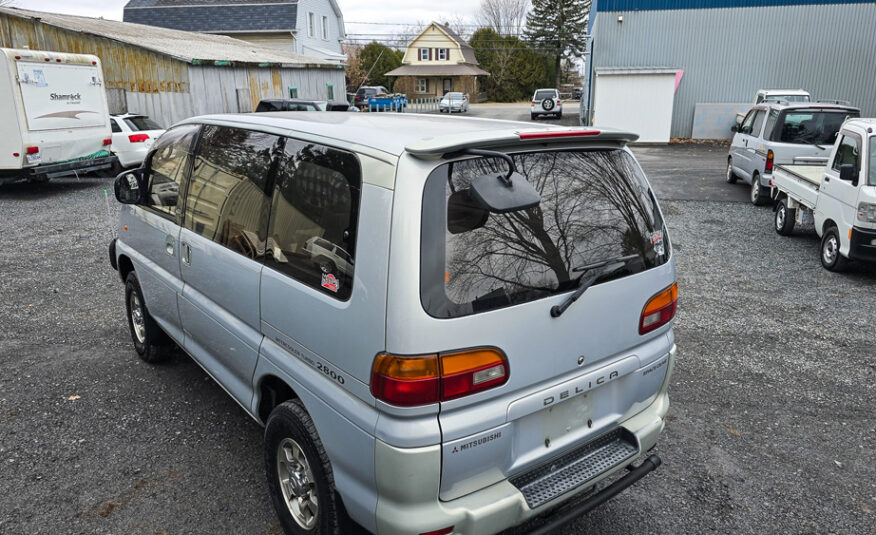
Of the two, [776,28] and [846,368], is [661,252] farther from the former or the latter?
[776,28]

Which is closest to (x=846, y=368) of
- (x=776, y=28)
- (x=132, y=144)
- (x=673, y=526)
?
(x=673, y=526)

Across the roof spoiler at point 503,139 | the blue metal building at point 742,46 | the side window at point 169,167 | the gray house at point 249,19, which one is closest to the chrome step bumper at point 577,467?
the roof spoiler at point 503,139

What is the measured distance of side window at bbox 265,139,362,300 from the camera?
2.48 m

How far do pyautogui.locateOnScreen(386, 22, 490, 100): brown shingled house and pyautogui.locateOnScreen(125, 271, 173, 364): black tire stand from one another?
191 ft

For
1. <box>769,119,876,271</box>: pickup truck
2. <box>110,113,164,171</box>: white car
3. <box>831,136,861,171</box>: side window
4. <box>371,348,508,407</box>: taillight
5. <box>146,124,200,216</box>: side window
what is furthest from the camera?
<box>110,113,164,171</box>: white car

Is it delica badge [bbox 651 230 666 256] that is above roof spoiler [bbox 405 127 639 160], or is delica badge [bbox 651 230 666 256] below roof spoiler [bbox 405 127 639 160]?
below

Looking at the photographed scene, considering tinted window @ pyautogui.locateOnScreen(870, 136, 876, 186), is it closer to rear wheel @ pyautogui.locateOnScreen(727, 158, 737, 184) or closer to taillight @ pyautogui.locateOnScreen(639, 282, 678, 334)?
taillight @ pyautogui.locateOnScreen(639, 282, 678, 334)

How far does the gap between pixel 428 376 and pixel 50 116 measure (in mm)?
13929

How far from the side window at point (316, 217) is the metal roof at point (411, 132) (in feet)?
0.34

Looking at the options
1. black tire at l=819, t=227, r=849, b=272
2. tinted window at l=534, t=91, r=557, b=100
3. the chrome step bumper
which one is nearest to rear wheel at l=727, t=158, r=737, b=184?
black tire at l=819, t=227, r=849, b=272

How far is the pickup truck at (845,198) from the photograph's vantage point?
6.98 m

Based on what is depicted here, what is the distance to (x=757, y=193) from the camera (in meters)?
11.6

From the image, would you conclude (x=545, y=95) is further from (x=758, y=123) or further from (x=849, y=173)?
(x=849, y=173)

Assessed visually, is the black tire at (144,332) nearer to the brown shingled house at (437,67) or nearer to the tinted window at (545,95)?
the tinted window at (545,95)
